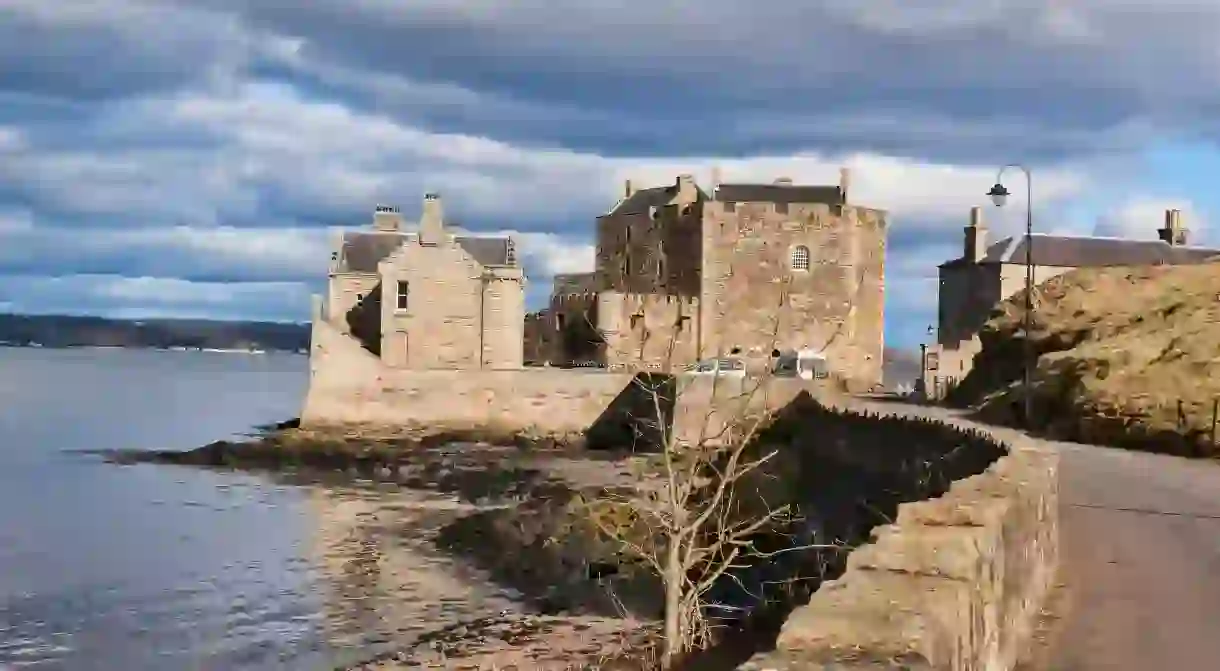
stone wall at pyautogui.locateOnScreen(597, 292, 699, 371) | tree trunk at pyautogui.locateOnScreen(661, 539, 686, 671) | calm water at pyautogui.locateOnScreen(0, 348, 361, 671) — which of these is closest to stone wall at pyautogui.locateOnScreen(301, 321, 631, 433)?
stone wall at pyautogui.locateOnScreen(597, 292, 699, 371)

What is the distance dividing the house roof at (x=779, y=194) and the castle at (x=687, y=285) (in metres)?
0.07

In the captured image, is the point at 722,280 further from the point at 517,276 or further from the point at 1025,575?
the point at 1025,575

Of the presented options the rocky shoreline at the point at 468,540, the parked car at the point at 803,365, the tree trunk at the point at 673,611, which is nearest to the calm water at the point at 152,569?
the rocky shoreline at the point at 468,540

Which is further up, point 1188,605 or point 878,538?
point 878,538

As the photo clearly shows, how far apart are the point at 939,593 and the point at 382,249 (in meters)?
48.0

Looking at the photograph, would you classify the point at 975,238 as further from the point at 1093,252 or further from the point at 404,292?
the point at 404,292

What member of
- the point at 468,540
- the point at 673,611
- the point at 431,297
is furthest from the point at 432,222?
the point at 673,611

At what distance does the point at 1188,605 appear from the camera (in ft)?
30.1

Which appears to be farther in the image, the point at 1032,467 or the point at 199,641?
the point at 199,641

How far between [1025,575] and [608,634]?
327 inches

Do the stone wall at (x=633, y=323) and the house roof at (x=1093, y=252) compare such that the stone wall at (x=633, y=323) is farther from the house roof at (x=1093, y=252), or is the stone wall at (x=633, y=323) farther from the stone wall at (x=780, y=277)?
the house roof at (x=1093, y=252)

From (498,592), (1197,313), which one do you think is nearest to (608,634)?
(498,592)

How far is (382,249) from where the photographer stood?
5191cm

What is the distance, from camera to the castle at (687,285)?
5006cm
